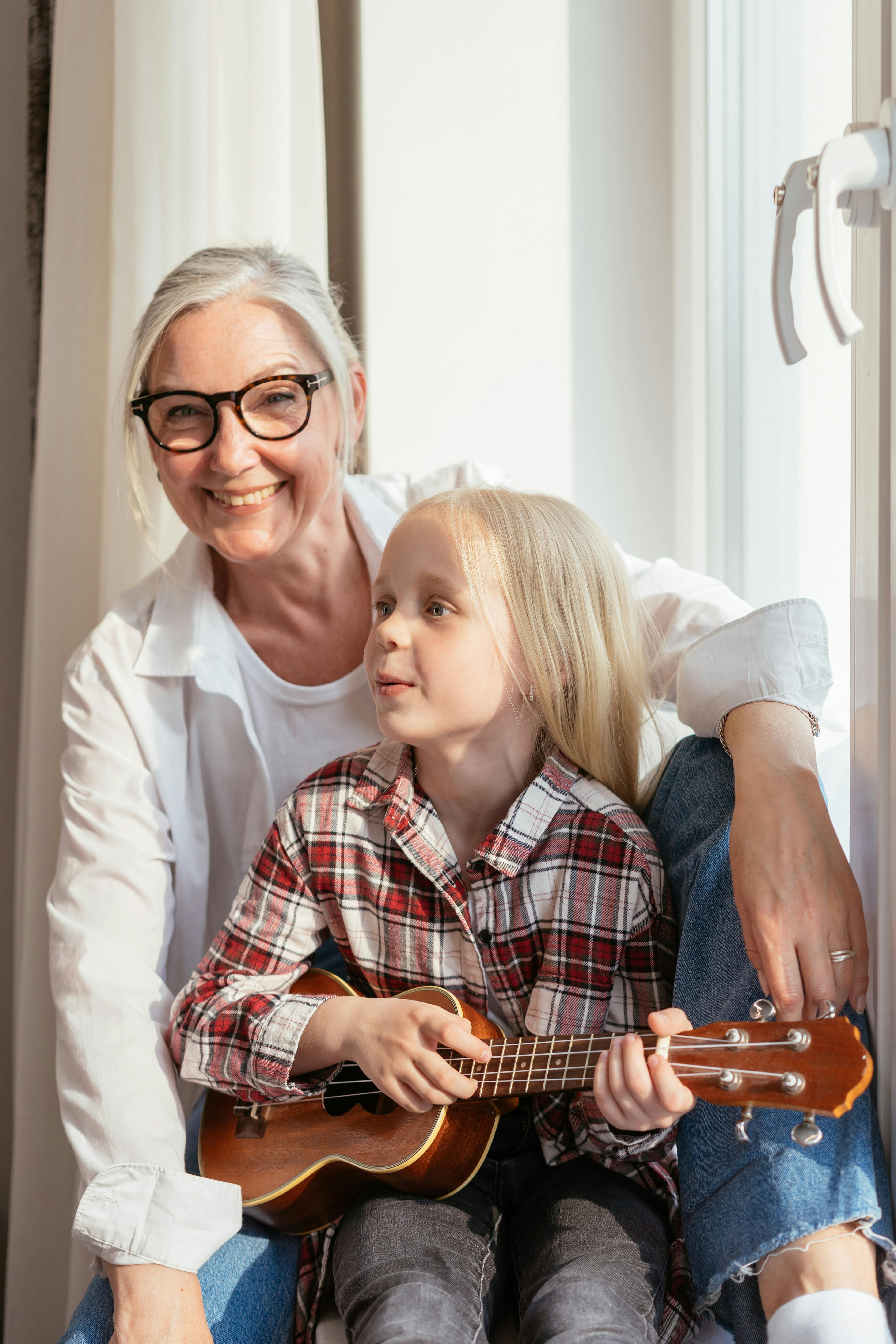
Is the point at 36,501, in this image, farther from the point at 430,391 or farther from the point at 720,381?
the point at 720,381

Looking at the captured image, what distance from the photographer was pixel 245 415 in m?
1.25

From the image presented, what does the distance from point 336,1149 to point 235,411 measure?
769 mm

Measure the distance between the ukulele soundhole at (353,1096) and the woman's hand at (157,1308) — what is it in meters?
0.18

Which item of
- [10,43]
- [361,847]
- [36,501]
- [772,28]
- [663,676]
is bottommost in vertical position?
[361,847]

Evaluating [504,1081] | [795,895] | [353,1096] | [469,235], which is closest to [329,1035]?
[353,1096]

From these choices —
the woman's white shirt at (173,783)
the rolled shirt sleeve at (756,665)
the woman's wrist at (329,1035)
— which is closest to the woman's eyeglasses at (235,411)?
the woman's white shirt at (173,783)

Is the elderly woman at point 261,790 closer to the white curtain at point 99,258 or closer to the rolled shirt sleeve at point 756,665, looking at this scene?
the rolled shirt sleeve at point 756,665

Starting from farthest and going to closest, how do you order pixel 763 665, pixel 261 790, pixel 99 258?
1. pixel 99 258
2. pixel 261 790
3. pixel 763 665

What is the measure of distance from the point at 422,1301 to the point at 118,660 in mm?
778

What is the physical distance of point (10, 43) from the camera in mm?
1843

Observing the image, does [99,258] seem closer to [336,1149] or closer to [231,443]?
[231,443]

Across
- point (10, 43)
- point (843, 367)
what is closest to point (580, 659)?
point (843, 367)

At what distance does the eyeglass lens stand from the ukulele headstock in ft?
2.62

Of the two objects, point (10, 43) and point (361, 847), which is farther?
point (10, 43)
